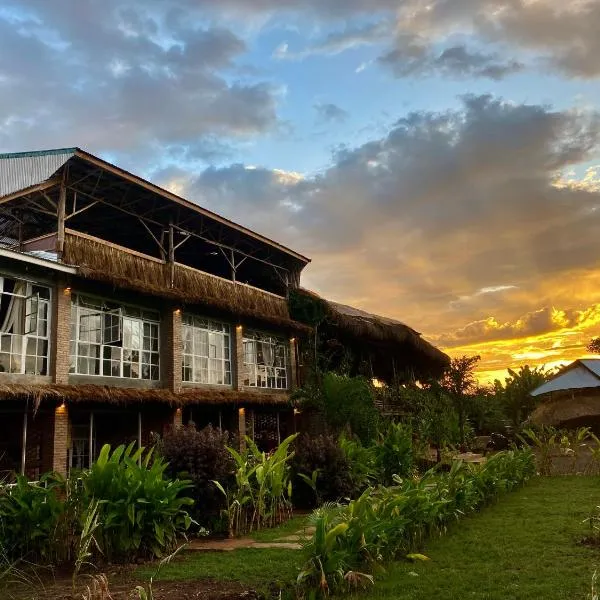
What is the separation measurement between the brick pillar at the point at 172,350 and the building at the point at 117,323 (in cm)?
4

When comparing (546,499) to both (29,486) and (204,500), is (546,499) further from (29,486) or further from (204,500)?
(29,486)

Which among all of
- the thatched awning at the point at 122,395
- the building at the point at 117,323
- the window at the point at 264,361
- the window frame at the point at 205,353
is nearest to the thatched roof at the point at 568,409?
the building at the point at 117,323

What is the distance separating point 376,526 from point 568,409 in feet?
69.6

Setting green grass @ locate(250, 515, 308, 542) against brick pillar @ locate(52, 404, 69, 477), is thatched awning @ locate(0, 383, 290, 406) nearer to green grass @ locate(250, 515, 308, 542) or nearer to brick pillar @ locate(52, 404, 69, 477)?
brick pillar @ locate(52, 404, 69, 477)

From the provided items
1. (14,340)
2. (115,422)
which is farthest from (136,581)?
(115,422)

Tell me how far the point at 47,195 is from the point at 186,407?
6229 mm

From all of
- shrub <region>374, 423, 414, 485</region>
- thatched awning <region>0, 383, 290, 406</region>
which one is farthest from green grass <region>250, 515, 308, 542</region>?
thatched awning <region>0, 383, 290, 406</region>

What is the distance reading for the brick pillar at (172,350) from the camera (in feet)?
50.3

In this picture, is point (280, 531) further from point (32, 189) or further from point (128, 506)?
point (32, 189)

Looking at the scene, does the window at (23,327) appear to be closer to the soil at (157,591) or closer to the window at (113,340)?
the window at (113,340)

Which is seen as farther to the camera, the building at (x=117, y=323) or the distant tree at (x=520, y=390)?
the distant tree at (x=520, y=390)

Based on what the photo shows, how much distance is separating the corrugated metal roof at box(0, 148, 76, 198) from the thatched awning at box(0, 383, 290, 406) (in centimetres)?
463

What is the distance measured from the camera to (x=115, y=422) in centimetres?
1536

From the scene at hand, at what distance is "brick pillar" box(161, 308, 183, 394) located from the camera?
15328 millimetres
